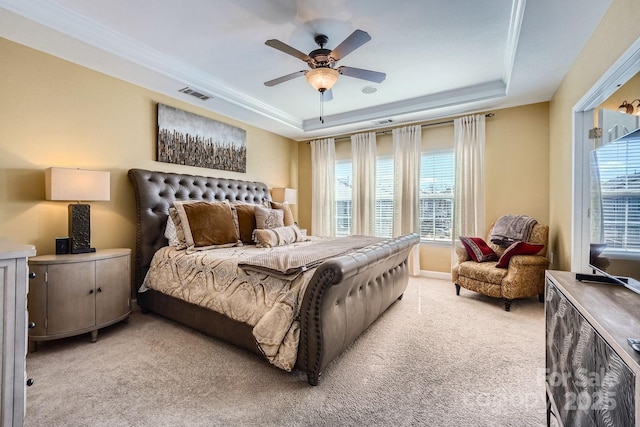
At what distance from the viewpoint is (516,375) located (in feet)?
6.25

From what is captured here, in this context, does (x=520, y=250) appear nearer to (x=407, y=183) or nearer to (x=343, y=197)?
(x=407, y=183)

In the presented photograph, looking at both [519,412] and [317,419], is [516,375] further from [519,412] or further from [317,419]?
[317,419]

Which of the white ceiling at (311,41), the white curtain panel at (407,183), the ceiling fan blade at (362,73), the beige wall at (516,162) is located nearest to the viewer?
the white ceiling at (311,41)

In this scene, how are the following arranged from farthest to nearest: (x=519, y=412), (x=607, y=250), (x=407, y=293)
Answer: (x=407, y=293) < (x=519, y=412) < (x=607, y=250)

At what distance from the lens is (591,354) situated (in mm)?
969

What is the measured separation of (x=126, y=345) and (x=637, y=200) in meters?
3.35

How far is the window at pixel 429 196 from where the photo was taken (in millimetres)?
4395

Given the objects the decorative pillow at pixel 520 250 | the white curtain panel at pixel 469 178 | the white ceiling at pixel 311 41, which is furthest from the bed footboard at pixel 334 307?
the white curtain panel at pixel 469 178

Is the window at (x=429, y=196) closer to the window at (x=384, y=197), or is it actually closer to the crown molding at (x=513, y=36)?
the window at (x=384, y=197)

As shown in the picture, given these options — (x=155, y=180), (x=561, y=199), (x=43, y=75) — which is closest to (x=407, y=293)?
(x=561, y=199)

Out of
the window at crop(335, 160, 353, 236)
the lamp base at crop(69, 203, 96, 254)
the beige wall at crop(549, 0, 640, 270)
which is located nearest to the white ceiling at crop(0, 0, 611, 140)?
the beige wall at crop(549, 0, 640, 270)

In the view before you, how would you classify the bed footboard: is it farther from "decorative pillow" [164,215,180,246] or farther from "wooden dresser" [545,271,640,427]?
"decorative pillow" [164,215,180,246]

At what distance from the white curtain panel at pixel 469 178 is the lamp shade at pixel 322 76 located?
8.61 feet

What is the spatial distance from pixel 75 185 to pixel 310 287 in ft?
7.45
